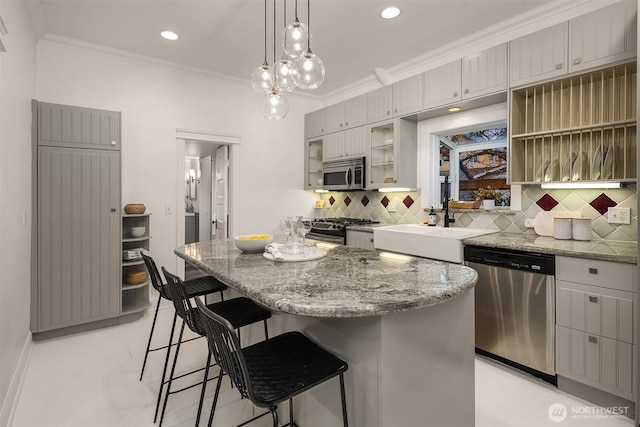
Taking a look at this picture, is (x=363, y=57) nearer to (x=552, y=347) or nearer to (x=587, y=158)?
(x=587, y=158)

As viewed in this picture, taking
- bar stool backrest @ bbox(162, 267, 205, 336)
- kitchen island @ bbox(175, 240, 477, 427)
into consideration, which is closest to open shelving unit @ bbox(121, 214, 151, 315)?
bar stool backrest @ bbox(162, 267, 205, 336)

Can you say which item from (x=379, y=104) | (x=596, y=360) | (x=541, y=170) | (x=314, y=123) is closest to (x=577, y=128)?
(x=541, y=170)

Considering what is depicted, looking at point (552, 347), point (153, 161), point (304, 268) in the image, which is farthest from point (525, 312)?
point (153, 161)

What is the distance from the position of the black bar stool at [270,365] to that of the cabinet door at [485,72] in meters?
2.59

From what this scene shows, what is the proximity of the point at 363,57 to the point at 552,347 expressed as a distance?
126 inches

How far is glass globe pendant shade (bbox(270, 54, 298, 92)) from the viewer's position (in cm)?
219

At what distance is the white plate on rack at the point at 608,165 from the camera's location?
2334mm

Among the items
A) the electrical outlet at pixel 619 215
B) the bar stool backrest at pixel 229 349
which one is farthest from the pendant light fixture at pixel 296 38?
the electrical outlet at pixel 619 215

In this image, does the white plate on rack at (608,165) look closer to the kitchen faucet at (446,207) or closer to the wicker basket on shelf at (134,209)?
the kitchen faucet at (446,207)

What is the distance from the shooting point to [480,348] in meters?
2.60

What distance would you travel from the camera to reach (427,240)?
2910mm

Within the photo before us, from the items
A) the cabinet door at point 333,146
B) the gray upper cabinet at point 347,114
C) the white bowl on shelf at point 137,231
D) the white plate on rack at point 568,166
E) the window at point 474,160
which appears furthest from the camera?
the cabinet door at point 333,146

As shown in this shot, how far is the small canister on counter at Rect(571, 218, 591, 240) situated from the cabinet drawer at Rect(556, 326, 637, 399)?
2.41 feet

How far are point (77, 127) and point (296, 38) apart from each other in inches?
92.3
